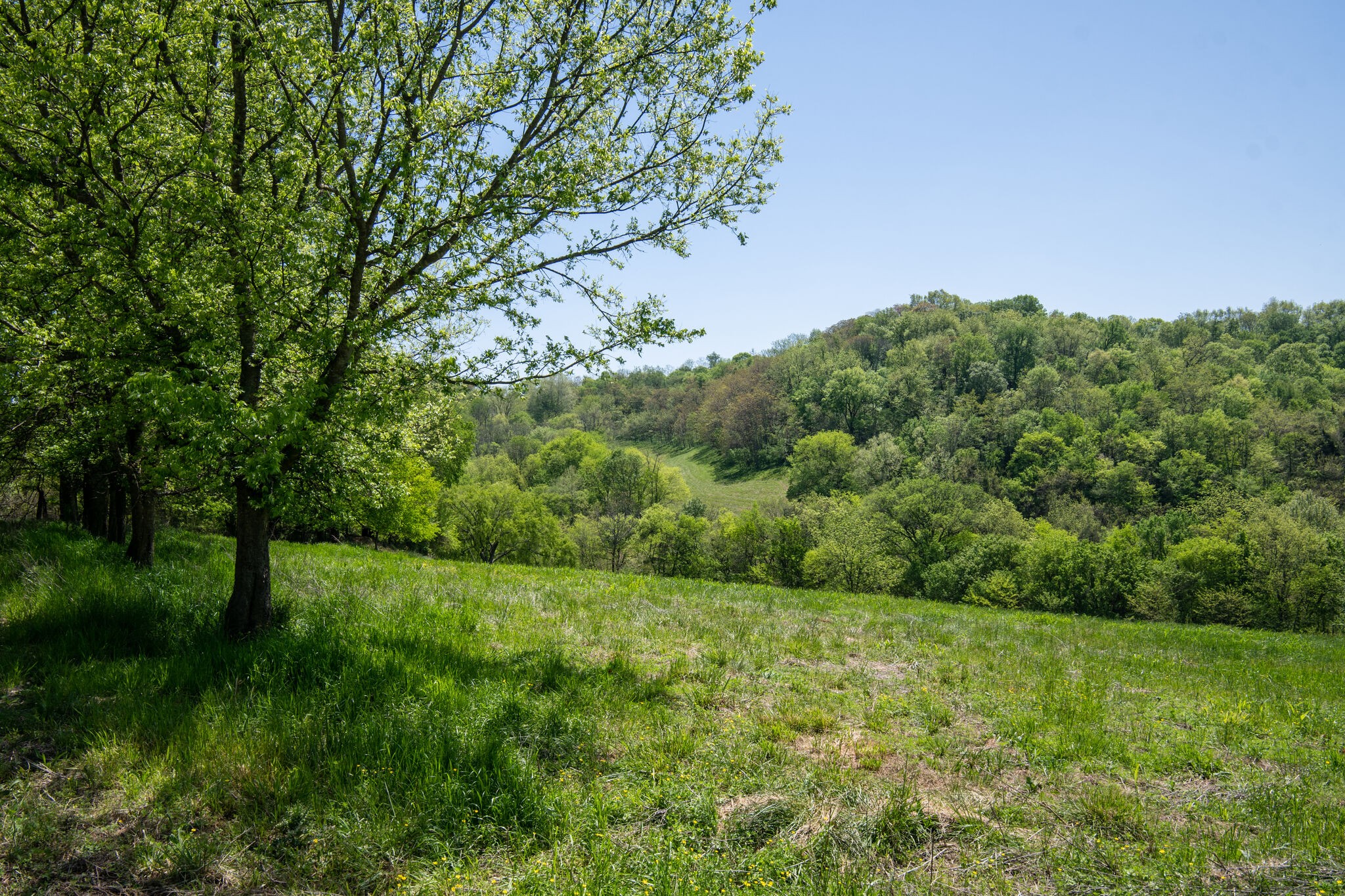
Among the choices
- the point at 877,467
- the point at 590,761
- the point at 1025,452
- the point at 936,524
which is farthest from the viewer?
the point at 1025,452

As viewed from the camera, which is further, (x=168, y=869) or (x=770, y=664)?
(x=770, y=664)

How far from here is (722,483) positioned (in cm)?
11212

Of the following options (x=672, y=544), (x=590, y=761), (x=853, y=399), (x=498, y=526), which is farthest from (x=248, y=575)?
(x=853, y=399)

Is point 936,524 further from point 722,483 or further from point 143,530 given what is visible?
point 143,530

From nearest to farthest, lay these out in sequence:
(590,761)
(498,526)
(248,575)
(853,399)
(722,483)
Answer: (590,761) < (248,575) < (498,526) < (853,399) < (722,483)

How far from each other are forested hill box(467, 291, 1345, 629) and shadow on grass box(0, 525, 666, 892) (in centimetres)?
409

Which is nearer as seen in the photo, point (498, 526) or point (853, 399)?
point (498, 526)

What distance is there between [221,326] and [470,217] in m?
3.19

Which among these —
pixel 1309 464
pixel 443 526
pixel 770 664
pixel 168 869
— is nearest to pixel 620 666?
pixel 770 664

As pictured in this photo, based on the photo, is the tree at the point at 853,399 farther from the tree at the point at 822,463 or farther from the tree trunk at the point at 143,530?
the tree trunk at the point at 143,530

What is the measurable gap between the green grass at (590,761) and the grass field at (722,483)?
7735 cm

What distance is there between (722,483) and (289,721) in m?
107

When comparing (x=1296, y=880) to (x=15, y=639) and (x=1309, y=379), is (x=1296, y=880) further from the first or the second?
(x=1309, y=379)

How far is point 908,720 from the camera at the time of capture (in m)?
7.69
